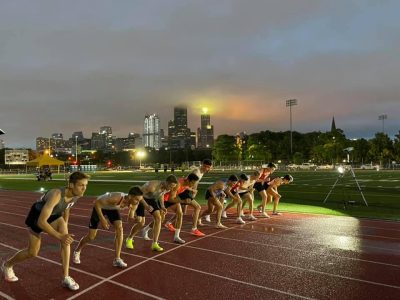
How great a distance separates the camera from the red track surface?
6.41 metres

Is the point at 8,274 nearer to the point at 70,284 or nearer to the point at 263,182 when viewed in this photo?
the point at 70,284

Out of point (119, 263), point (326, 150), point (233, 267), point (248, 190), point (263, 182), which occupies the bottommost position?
point (233, 267)

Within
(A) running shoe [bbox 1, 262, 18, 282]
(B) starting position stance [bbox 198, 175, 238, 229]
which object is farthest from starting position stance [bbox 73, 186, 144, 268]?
(B) starting position stance [bbox 198, 175, 238, 229]

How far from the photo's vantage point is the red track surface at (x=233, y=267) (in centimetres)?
641

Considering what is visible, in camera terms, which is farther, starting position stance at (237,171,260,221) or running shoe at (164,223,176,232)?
starting position stance at (237,171,260,221)

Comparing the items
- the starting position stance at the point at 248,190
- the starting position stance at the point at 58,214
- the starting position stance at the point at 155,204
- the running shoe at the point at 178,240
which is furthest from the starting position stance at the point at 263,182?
the starting position stance at the point at 58,214

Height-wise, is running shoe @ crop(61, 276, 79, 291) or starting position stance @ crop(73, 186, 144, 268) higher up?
starting position stance @ crop(73, 186, 144, 268)

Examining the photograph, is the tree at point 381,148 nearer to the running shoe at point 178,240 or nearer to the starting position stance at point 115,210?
the running shoe at point 178,240

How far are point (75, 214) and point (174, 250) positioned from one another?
7751mm

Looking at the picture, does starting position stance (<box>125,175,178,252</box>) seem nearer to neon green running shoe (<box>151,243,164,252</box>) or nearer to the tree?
neon green running shoe (<box>151,243,164,252</box>)

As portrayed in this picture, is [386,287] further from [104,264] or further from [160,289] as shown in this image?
[104,264]

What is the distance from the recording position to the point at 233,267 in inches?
311

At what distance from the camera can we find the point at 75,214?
15836 mm

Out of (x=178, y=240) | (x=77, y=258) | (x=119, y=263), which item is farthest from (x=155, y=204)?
(x=77, y=258)
